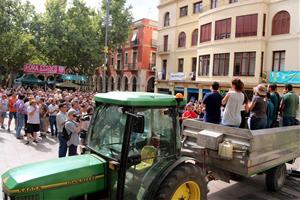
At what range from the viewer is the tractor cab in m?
4.10

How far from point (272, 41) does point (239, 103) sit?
18.3 metres

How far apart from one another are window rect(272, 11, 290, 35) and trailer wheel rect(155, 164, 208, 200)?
65.1 ft

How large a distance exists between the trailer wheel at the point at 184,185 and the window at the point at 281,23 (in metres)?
19.8

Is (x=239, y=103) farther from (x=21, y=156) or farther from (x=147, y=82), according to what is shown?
(x=147, y=82)

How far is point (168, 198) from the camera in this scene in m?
4.32

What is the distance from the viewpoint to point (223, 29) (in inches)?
984

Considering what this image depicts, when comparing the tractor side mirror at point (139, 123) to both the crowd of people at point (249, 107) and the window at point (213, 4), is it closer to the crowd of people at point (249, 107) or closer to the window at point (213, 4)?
the crowd of people at point (249, 107)

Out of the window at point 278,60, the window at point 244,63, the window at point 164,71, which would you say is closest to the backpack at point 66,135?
the window at point 244,63

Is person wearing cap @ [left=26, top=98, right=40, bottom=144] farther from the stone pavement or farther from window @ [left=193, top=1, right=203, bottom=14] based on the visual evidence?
window @ [left=193, top=1, right=203, bottom=14]

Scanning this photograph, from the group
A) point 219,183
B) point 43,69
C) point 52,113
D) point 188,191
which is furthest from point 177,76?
point 188,191

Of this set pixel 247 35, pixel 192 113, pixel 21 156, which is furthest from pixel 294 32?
pixel 21 156

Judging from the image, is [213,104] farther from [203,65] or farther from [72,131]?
[203,65]

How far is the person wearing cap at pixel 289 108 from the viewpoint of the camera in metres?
7.77

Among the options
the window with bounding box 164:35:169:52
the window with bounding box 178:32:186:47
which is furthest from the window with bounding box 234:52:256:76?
the window with bounding box 164:35:169:52
